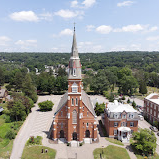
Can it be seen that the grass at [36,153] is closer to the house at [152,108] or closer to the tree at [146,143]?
the tree at [146,143]

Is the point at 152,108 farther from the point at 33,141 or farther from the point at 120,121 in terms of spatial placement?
the point at 33,141

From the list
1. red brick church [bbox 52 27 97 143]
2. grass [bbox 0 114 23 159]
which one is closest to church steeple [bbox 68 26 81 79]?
red brick church [bbox 52 27 97 143]

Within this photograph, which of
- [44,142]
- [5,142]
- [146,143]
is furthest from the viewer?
[44,142]

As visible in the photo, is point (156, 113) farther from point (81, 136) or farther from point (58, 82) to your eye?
point (58, 82)

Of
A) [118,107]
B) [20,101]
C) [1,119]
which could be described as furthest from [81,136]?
[1,119]

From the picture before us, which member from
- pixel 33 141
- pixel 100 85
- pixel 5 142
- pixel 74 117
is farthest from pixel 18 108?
pixel 100 85
